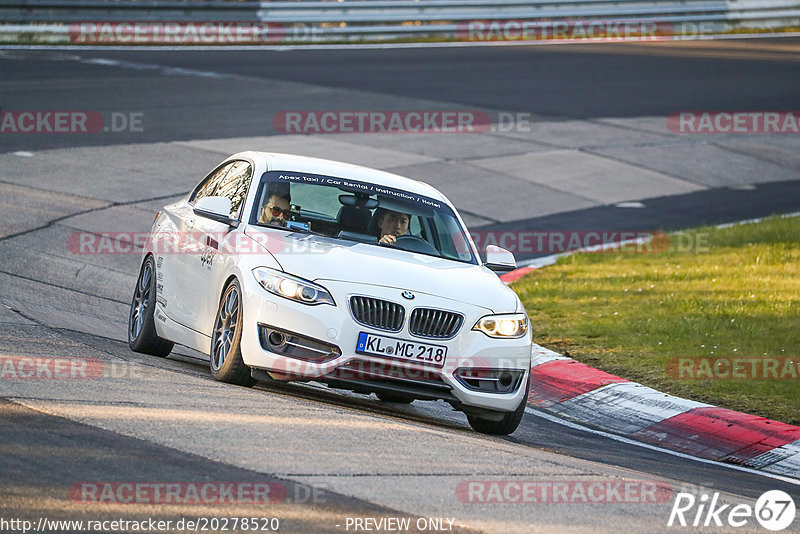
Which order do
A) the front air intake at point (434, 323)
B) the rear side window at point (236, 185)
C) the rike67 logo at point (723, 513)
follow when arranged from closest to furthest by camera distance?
the rike67 logo at point (723, 513), the front air intake at point (434, 323), the rear side window at point (236, 185)

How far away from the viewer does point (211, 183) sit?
412 inches

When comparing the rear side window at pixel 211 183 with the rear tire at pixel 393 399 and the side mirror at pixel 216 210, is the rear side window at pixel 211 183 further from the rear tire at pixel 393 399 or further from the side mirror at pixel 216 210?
the rear tire at pixel 393 399

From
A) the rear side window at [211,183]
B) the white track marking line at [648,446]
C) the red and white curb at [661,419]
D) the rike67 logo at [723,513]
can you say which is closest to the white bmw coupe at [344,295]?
the rear side window at [211,183]

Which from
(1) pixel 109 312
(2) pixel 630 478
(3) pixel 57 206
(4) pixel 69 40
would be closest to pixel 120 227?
(3) pixel 57 206

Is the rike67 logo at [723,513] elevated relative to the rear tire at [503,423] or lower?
elevated

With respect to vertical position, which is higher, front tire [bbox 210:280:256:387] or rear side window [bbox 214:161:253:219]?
rear side window [bbox 214:161:253:219]

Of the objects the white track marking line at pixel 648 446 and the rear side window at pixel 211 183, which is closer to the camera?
the white track marking line at pixel 648 446

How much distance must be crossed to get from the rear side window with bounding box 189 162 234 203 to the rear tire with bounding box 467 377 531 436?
2.95 m

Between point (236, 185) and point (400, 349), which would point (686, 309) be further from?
point (400, 349)

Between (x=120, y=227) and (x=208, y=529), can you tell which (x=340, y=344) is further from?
(x=120, y=227)

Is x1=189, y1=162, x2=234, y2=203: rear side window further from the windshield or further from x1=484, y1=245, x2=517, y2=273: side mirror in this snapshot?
x1=484, y1=245, x2=517, y2=273: side mirror

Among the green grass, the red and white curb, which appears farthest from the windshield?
the green grass

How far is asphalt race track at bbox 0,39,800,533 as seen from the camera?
6.21 metres

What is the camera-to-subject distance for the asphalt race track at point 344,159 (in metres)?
6.21
